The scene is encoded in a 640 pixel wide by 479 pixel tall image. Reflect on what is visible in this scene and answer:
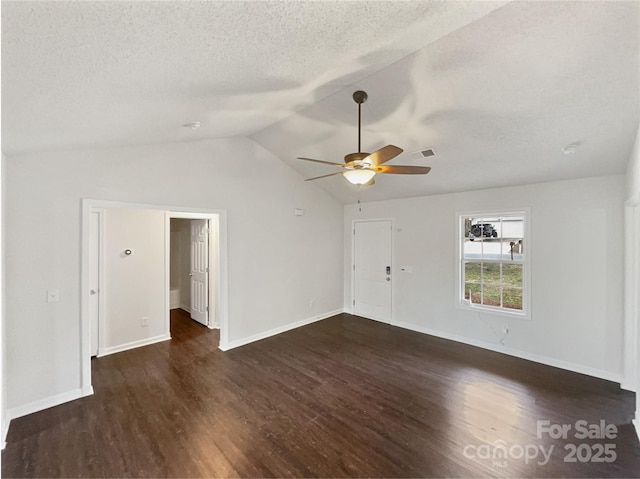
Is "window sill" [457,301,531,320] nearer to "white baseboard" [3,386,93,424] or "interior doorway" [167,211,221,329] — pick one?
"interior doorway" [167,211,221,329]

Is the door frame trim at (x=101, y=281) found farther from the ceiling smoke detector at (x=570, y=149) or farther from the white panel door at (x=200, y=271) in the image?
the ceiling smoke detector at (x=570, y=149)

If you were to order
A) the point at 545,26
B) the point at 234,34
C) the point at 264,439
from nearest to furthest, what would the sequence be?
the point at 234,34, the point at 545,26, the point at 264,439

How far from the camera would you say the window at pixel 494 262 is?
427cm

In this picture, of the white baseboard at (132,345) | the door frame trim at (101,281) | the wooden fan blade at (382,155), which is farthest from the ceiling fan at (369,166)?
the white baseboard at (132,345)

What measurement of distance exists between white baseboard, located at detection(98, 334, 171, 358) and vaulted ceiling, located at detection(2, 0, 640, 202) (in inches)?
107

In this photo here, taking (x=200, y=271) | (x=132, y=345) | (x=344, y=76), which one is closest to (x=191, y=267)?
(x=200, y=271)

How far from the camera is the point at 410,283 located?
17.6 ft

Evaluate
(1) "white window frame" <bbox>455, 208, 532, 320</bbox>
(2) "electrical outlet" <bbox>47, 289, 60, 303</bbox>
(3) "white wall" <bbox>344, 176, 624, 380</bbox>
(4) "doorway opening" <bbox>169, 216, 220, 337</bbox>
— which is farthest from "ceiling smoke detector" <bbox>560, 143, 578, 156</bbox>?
(2) "electrical outlet" <bbox>47, 289, 60, 303</bbox>

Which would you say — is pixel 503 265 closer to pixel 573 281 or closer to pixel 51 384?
pixel 573 281

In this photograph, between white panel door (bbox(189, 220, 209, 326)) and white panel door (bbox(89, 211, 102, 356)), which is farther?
white panel door (bbox(189, 220, 209, 326))

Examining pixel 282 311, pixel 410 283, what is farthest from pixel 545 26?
pixel 282 311

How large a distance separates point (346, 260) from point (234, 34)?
16.9 feet

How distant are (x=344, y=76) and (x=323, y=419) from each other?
9.98ft

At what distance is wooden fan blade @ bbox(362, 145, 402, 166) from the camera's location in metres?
2.36
